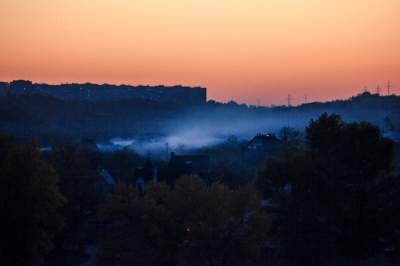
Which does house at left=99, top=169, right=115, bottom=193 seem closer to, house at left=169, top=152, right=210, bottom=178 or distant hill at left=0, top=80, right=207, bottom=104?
house at left=169, top=152, right=210, bottom=178

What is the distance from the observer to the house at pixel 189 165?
49678 mm

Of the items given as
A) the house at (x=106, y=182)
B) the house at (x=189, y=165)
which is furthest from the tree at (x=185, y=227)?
the house at (x=106, y=182)

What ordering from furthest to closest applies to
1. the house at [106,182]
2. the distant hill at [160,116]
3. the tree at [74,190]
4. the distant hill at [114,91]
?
the distant hill at [114,91]
the distant hill at [160,116]
the house at [106,182]
the tree at [74,190]

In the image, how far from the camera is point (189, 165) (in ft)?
178

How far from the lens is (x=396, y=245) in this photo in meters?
32.4

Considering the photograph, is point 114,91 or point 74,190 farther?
point 114,91

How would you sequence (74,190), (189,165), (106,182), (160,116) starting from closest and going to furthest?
1. (74,190)
2. (106,182)
3. (189,165)
4. (160,116)

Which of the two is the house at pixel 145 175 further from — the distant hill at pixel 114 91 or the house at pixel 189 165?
Answer: the distant hill at pixel 114 91

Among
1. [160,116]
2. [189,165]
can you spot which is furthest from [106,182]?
[160,116]

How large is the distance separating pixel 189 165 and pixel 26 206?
82.8 feet

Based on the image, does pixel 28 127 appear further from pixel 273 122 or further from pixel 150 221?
pixel 150 221

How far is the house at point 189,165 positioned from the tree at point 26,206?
17.7 meters

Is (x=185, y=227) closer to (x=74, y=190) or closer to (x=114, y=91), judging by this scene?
(x=74, y=190)

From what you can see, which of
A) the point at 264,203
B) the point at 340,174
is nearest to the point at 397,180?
the point at 340,174
